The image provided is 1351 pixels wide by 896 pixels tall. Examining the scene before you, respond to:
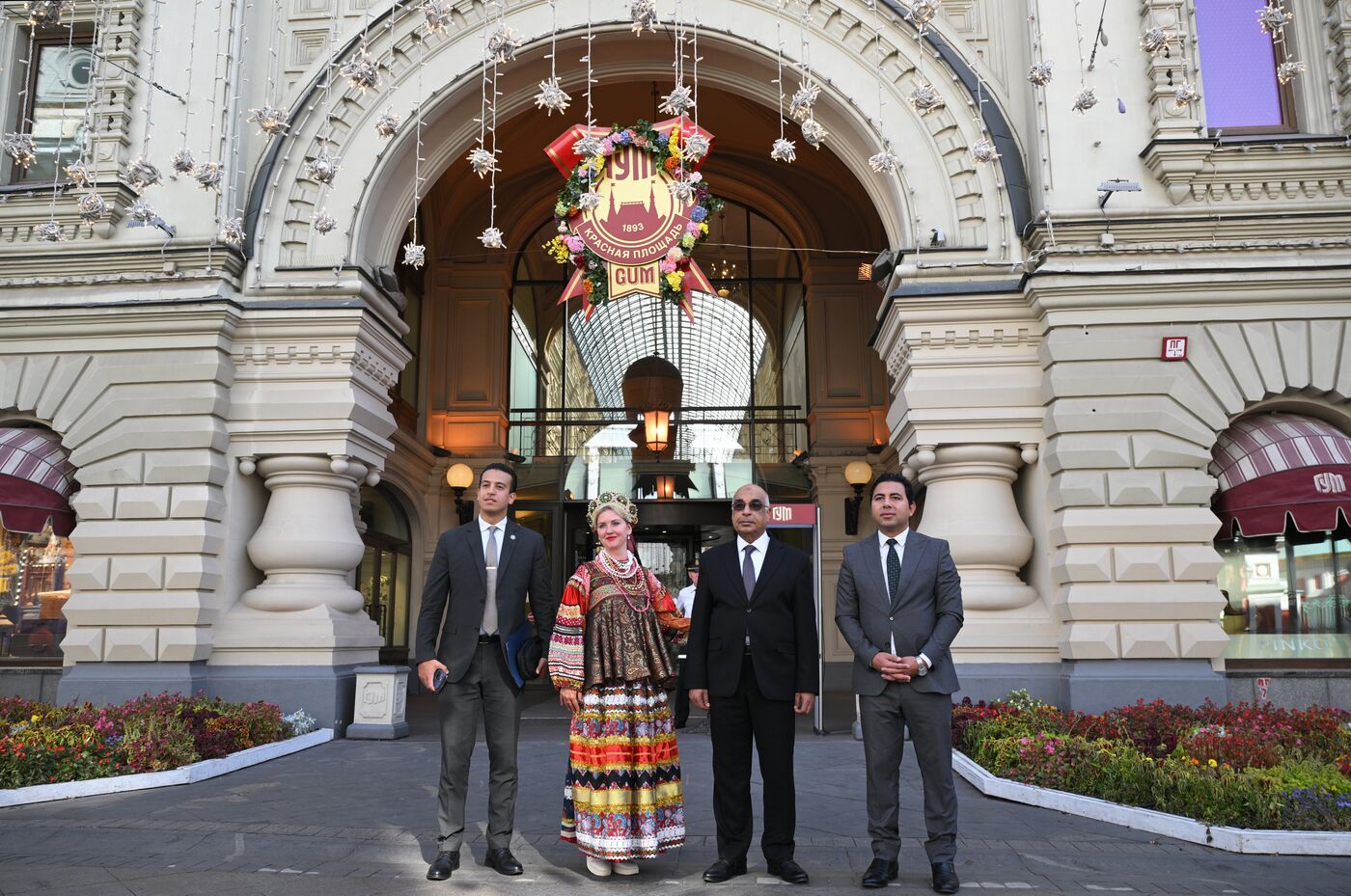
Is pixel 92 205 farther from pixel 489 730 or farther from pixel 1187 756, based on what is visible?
pixel 1187 756

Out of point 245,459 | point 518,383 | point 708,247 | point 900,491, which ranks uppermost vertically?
point 708,247

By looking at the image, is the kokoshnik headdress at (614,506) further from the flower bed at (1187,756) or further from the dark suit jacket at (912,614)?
the flower bed at (1187,756)

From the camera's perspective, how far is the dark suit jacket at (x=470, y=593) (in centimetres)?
578

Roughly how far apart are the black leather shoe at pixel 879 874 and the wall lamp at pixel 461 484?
41.6 ft

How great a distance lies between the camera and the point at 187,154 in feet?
35.4

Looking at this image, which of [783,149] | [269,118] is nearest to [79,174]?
[269,118]

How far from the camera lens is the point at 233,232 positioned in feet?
36.8

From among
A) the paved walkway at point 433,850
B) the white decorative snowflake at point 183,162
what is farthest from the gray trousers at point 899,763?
the white decorative snowflake at point 183,162

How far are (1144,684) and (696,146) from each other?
6.79 m

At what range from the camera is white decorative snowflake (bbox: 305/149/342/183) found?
35.9 feet

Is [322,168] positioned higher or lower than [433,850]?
higher

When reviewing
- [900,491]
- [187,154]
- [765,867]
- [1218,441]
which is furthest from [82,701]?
[1218,441]

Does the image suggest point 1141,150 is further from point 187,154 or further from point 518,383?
point 518,383

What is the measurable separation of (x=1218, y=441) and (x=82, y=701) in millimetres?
11886
